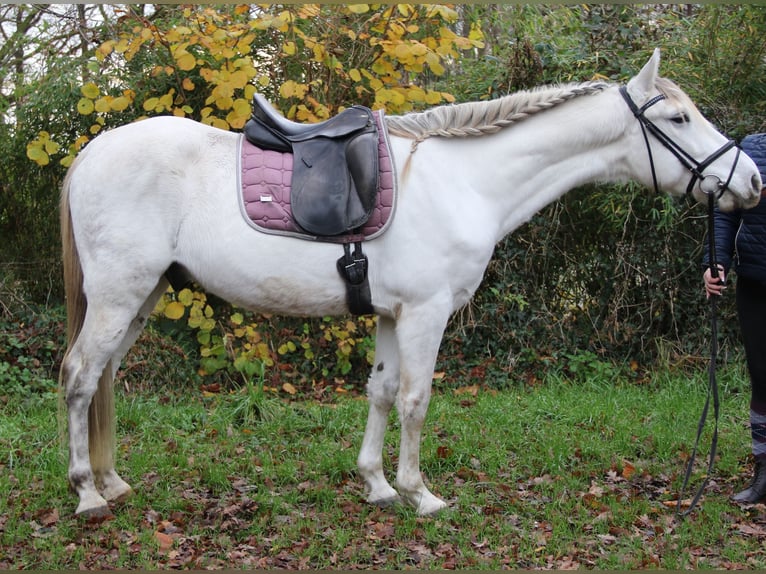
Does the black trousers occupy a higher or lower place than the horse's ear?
lower

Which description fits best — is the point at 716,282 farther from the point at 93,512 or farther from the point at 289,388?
the point at 289,388

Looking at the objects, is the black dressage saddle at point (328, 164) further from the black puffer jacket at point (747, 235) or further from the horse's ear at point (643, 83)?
the black puffer jacket at point (747, 235)

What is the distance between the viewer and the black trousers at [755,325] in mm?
4211

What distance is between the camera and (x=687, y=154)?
13.0 feet

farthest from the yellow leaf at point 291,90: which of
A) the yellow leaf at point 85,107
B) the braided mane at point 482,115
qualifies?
the braided mane at point 482,115

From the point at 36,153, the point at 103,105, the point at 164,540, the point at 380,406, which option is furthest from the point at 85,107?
the point at 164,540

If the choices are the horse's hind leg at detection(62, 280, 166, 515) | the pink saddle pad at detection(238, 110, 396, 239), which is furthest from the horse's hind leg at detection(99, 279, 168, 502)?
the pink saddle pad at detection(238, 110, 396, 239)

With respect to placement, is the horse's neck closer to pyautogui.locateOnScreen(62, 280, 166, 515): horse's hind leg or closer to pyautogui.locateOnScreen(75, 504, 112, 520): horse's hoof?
pyautogui.locateOnScreen(62, 280, 166, 515): horse's hind leg

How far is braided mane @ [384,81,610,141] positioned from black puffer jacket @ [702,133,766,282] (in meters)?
0.89

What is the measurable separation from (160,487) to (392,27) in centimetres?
353

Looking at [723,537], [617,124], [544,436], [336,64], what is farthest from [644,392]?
[336,64]

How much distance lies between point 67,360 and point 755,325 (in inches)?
141

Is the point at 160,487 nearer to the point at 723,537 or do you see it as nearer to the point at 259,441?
the point at 259,441

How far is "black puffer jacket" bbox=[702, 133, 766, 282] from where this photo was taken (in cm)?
405
